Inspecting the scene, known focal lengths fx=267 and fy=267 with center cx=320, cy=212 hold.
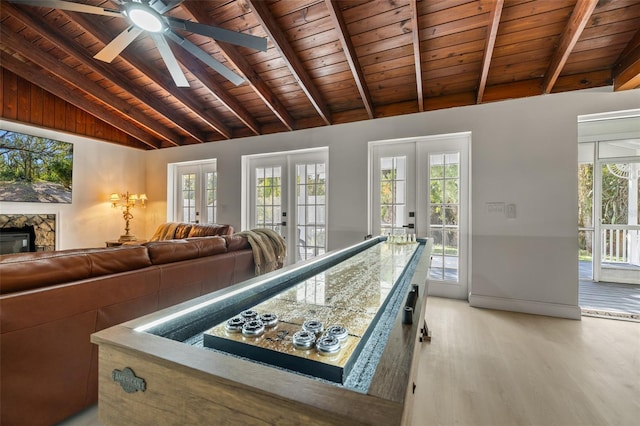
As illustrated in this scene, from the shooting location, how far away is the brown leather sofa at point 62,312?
115 cm

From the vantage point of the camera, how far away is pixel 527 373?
186cm

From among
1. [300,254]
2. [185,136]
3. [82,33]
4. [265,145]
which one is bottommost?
[300,254]

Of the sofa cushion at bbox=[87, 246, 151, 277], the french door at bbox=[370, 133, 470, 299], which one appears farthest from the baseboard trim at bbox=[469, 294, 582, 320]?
the sofa cushion at bbox=[87, 246, 151, 277]

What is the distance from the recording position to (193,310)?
0.84 m

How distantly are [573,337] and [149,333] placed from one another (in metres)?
3.28

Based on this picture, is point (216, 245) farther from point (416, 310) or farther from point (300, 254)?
point (300, 254)

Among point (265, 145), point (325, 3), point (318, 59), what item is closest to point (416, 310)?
point (325, 3)

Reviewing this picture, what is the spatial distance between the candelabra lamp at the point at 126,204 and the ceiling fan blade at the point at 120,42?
3341 mm

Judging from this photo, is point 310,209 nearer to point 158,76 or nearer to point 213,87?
point 213,87

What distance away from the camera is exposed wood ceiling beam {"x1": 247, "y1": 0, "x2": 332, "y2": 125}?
2373 millimetres

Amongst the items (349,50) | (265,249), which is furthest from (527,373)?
(349,50)

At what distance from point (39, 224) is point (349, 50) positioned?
509 cm

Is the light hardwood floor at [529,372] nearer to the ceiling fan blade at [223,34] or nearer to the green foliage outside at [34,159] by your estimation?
the ceiling fan blade at [223,34]

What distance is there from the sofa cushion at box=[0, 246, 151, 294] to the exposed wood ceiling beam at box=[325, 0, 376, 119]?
A: 2.41 m
